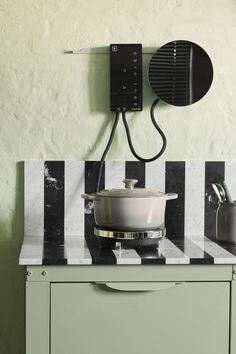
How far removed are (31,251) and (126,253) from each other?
0.91ft

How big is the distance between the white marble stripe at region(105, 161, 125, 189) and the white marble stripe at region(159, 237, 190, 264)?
0.93 feet

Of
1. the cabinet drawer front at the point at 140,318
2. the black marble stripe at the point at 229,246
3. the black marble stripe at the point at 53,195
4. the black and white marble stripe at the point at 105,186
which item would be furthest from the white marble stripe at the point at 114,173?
the cabinet drawer front at the point at 140,318

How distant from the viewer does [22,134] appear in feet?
6.89

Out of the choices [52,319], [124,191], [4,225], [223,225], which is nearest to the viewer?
[52,319]

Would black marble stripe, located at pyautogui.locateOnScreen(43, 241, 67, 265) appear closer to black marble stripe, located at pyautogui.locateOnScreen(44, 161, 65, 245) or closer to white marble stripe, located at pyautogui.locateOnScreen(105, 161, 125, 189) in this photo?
black marble stripe, located at pyautogui.locateOnScreen(44, 161, 65, 245)

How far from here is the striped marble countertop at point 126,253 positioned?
1685mm

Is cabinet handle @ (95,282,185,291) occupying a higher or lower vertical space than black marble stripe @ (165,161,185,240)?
lower

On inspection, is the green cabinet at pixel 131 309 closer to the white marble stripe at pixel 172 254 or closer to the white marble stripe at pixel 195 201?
the white marble stripe at pixel 172 254

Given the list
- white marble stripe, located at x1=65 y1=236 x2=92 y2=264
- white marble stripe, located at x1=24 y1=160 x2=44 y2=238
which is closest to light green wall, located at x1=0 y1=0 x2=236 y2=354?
white marble stripe, located at x1=24 y1=160 x2=44 y2=238

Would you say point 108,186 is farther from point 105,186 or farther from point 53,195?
point 53,195

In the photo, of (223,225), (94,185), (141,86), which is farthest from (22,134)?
(223,225)

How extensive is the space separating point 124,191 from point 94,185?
31cm

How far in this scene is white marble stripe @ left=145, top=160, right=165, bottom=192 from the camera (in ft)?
6.98

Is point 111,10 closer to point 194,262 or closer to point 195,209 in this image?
point 195,209
